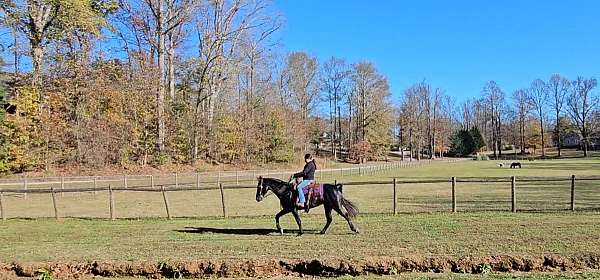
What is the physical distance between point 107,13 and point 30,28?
23.5ft

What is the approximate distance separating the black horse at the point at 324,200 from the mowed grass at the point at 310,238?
0.47m

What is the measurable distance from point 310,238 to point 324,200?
3.12 ft

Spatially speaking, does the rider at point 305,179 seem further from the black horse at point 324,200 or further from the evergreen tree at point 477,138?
the evergreen tree at point 477,138

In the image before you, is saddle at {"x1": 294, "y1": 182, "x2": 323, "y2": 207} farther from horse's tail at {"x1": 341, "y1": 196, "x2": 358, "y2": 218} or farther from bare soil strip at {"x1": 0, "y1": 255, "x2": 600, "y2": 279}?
bare soil strip at {"x1": 0, "y1": 255, "x2": 600, "y2": 279}

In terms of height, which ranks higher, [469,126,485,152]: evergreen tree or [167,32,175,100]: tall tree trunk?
[167,32,175,100]: tall tree trunk

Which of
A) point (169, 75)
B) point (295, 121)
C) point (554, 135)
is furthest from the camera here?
point (554, 135)

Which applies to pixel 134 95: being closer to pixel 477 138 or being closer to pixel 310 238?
pixel 310 238

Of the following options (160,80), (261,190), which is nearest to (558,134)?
(160,80)

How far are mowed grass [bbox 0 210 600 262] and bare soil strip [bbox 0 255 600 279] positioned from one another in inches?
14.5

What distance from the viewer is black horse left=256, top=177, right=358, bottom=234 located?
12.0 metres

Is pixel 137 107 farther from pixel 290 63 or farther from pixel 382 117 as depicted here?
pixel 382 117

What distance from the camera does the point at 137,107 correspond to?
143 ft

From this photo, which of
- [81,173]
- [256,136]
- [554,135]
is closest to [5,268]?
[81,173]

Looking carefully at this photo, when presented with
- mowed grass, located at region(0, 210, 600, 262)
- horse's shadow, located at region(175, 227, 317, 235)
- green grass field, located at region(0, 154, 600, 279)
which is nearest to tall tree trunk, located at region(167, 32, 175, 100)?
green grass field, located at region(0, 154, 600, 279)
